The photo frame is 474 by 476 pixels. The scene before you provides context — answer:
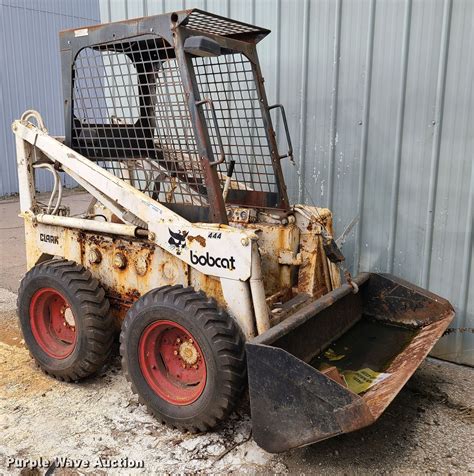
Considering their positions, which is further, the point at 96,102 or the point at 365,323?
the point at 365,323

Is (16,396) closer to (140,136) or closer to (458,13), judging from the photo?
(140,136)

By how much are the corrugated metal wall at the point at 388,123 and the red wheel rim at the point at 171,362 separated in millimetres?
1981

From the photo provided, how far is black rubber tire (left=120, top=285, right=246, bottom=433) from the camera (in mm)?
2773

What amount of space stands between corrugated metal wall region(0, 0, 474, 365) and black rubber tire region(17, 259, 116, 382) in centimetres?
219

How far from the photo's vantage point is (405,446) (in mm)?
2945

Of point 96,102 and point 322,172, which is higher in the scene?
point 96,102

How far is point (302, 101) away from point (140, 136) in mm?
→ 1716

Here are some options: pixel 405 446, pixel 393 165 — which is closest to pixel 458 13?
pixel 393 165

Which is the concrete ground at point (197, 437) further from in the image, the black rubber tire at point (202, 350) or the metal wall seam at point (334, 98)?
the metal wall seam at point (334, 98)

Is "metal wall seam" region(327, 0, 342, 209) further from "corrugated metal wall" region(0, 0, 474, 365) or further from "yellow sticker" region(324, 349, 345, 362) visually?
"yellow sticker" region(324, 349, 345, 362)

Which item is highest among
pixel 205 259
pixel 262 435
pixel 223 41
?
pixel 223 41

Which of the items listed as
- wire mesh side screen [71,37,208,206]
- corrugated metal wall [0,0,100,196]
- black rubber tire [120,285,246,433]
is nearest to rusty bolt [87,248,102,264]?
wire mesh side screen [71,37,208,206]

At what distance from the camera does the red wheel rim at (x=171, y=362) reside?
10.1 ft

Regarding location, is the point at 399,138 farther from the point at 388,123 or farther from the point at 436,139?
the point at 436,139
